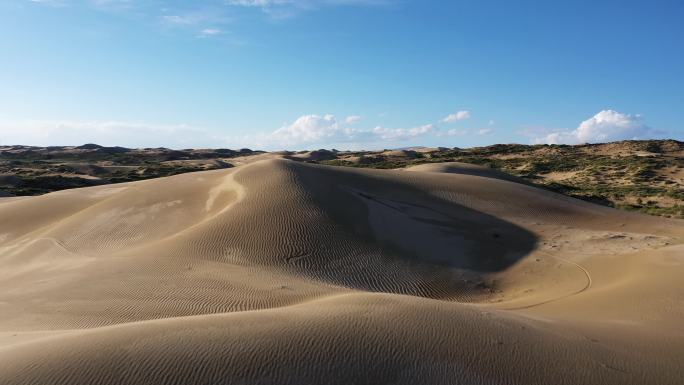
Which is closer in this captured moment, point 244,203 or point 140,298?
point 140,298

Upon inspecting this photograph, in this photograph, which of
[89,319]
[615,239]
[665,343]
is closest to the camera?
[665,343]

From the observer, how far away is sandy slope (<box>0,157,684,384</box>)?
13.9 ft

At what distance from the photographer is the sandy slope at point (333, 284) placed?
423 cm

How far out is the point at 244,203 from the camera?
12633 millimetres

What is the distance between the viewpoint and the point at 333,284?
893 cm

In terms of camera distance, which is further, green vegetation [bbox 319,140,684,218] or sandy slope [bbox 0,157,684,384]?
green vegetation [bbox 319,140,684,218]

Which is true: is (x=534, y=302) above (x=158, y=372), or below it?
below

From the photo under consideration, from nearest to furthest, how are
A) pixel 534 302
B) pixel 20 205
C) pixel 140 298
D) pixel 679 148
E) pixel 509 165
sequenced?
pixel 140 298, pixel 534 302, pixel 20 205, pixel 509 165, pixel 679 148


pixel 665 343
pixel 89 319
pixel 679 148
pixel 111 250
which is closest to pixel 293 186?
pixel 111 250

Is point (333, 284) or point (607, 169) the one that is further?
point (607, 169)

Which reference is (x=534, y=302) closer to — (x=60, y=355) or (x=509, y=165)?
(x=60, y=355)

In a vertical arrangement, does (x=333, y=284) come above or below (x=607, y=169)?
below

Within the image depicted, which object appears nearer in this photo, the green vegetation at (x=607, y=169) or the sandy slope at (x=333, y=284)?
the sandy slope at (x=333, y=284)

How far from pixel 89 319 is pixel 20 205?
40.8 feet
